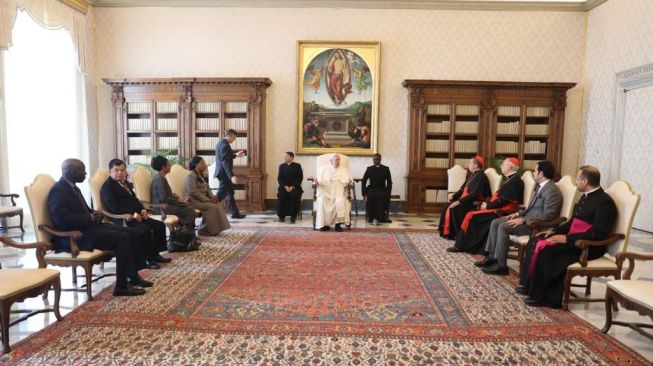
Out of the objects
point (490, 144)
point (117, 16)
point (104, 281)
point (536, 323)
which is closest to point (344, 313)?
point (536, 323)

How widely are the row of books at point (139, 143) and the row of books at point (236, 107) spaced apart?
1.93m

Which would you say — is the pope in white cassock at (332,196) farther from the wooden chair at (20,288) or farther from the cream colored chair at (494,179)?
the wooden chair at (20,288)

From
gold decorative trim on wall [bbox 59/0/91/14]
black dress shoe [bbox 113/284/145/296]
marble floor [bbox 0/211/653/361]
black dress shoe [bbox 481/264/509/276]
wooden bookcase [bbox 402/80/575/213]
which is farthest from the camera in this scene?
wooden bookcase [bbox 402/80/575/213]

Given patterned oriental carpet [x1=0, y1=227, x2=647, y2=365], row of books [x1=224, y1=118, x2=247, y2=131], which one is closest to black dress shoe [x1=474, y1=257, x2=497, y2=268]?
patterned oriental carpet [x1=0, y1=227, x2=647, y2=365]

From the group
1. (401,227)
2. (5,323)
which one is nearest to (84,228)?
(5,323)

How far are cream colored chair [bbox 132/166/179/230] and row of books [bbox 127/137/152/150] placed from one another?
4234mm

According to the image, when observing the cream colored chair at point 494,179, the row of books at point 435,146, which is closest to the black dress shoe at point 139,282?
the cream colored chair at point 494,179

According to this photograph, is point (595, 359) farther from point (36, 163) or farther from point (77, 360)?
point (36, 163)

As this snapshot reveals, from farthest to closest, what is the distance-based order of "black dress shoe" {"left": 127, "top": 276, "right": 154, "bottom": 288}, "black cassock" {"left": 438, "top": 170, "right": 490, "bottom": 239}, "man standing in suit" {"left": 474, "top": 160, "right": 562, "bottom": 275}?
1. "black cassock" {"left": 438, "top": 170, "right": 490, "bottom": 239}
2. "man standing in suit" {"left": 474, "top": 160, "right": 562, "bottom": 275}
3. "black dress shoe" {"left": 127, "top": 276, "right": 154, "bottom": 288}

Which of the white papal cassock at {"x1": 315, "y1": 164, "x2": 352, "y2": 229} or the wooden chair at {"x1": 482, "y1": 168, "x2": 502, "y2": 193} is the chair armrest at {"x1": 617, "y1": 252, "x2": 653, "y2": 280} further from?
the white papal cassock at {"x1": 315, "y1": 164, "x2": 352, "y2": 229}

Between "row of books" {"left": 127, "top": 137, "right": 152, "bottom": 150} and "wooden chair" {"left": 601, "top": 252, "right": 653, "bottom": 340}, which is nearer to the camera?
"wooden chair" {"left": 601, "top": 252, "right": 653, "bottom": 340}

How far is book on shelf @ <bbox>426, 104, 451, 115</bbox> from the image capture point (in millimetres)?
9578

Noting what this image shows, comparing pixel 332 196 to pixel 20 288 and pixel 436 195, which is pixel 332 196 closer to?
pixel 436 195

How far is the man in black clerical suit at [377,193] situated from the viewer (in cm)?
836
